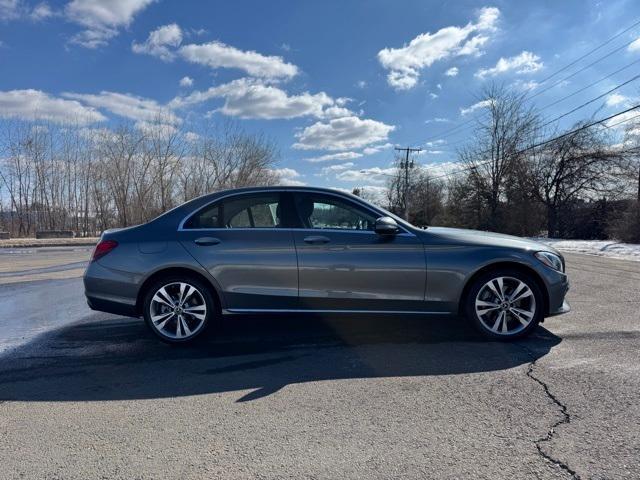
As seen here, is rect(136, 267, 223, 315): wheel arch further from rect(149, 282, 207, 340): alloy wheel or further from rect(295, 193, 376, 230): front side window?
rect(295, 193, 376, 230): front side window

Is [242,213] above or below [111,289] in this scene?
above

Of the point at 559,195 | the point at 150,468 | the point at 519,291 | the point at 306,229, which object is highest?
the point at 559,195

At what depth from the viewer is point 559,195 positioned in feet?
122

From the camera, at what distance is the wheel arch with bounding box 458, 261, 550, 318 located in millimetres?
4598

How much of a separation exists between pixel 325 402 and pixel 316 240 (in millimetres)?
1813

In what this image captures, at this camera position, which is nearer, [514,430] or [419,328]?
[514,430]

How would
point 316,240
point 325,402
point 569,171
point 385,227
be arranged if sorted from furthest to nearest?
point 569,171, point 316,240, point 385,227, point 325,402

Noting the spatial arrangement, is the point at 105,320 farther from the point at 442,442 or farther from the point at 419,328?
the point at 442,442

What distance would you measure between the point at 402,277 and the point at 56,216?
47.5m

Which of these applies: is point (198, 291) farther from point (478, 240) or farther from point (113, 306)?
point (478, 240)

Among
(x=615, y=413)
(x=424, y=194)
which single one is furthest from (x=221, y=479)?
(x=424, y=194)

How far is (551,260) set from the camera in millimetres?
4688

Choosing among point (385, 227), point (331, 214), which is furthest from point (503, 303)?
point (331, 214)

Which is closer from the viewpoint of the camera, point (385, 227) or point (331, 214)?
point (385, 227)
